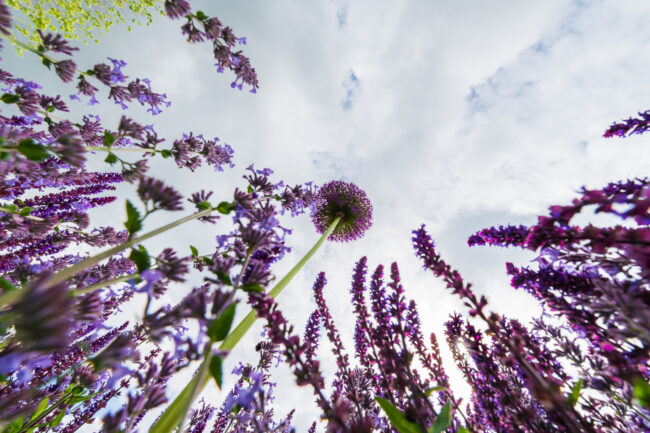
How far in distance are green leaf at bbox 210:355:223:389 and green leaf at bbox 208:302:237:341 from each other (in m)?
0.07

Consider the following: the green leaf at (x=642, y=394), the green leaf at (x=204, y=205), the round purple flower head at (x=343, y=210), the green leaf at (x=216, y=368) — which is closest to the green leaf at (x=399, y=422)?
the green leaf at (x=642, y=394)

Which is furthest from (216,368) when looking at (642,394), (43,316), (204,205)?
(642,394)

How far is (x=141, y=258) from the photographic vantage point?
118 cm

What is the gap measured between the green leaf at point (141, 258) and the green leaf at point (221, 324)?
0.50 m

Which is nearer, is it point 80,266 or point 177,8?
point 80,266

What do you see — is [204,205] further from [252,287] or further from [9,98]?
[9,98]

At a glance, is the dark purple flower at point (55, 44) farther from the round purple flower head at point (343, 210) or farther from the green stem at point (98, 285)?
the round purple flower head at point (343, 210)

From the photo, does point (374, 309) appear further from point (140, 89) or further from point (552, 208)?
point (140, 89)

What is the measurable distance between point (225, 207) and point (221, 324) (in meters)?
0.87

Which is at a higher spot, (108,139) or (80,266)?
(108,139)

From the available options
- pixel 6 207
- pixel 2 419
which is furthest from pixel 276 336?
pixel 6 207

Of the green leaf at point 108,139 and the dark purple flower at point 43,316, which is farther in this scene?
the green leaf at point 108,139

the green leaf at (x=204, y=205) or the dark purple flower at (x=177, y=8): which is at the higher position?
the dark purple flower at (x=177, y=8)

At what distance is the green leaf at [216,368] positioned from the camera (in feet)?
3.13
